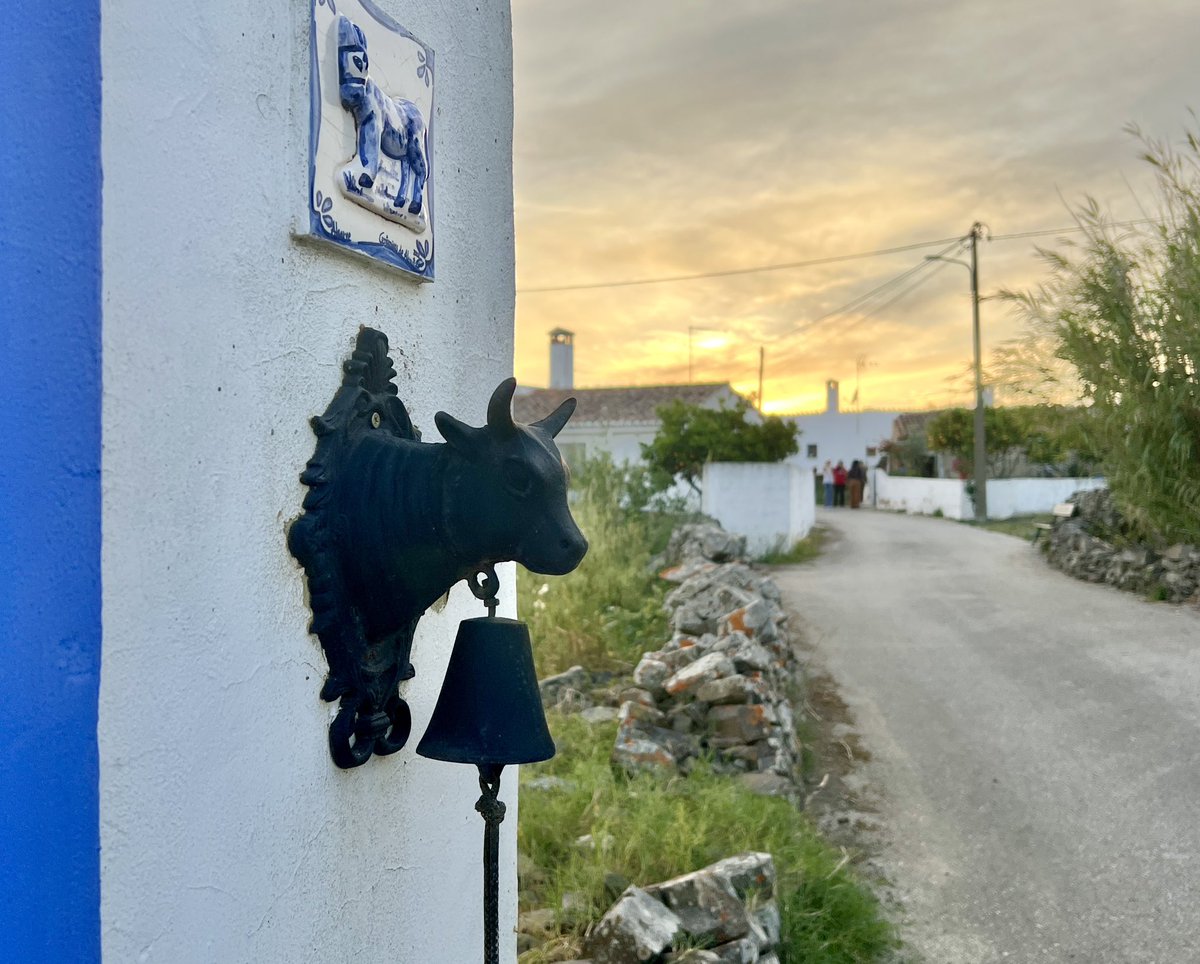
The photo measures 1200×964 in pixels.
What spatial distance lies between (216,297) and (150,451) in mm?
218

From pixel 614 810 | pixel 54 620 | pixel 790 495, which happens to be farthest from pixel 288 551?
pixel 790 495

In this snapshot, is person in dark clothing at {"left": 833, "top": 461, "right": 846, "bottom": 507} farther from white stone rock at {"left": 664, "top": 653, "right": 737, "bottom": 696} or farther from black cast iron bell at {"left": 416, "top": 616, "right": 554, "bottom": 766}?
black cast iron bell at {"left": 416, "top": 616, "right": 554, "bottom": 766}

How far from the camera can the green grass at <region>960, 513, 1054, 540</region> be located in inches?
660

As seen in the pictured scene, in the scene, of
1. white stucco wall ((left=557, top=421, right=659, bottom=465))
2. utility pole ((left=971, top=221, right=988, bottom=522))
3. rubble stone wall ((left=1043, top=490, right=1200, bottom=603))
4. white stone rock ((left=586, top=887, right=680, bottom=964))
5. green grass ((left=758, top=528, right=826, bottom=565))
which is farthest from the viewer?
white stucco wall ((left=557, top=421, right=659, bottom=465))

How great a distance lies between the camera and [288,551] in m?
1.29

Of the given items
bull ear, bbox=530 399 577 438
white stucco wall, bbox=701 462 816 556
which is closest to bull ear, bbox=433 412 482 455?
bull ear, bbox=530 399 577 438

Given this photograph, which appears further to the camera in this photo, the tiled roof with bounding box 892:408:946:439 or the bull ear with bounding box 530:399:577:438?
the tiled roof with bounding box 892:408:946:439

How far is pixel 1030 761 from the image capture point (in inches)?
214

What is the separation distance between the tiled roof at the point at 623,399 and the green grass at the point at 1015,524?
1083 cm

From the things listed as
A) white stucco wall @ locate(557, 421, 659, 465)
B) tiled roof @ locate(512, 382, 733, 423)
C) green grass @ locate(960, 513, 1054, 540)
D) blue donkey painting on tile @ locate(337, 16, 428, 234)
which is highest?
tiled roof @ locate(512, 382, 733, 423)

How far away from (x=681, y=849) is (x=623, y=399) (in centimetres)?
2723

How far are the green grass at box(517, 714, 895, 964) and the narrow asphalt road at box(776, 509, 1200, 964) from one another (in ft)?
1.13

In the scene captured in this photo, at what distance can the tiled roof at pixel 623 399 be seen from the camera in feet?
95.5

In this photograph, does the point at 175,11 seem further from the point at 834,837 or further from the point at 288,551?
the point at 834,837
